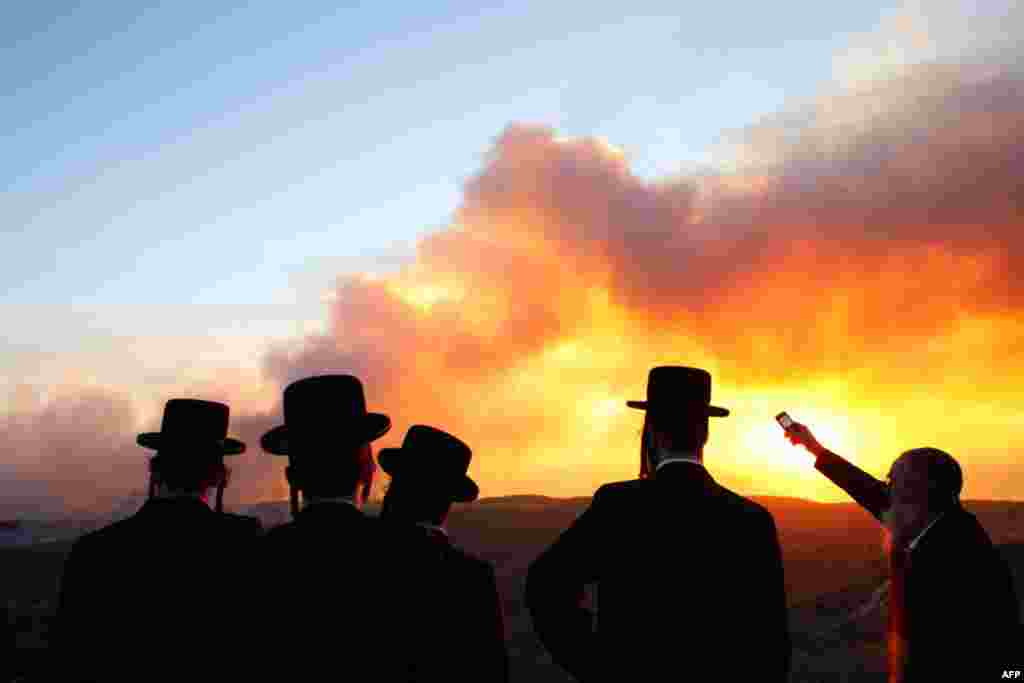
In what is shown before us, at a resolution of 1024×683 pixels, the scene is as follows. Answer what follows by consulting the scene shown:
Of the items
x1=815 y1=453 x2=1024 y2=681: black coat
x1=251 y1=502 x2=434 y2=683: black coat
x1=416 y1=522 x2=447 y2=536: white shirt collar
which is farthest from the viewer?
x1=815 y1=453 x2=1024 y2=681: black coat

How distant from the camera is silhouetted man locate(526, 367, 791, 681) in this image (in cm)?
425

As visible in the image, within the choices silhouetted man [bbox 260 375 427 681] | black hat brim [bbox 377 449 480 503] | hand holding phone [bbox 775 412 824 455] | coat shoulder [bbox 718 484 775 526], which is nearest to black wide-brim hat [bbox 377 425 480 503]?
black hat brim [bbox 377 449 480 503]

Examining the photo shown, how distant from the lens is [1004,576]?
519cm

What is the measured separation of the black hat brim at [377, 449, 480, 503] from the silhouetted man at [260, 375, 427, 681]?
67 centimetres

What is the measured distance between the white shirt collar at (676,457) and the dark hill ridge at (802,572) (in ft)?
43.6

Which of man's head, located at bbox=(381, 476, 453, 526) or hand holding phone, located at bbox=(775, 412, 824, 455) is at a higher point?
hand holding phone, located at bbox=(775, 412, 824, 455)

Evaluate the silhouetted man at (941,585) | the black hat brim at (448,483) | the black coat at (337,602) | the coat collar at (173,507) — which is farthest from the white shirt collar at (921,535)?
the coat collar at (173,507)

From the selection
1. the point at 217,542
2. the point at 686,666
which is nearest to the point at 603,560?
the point at 686,666

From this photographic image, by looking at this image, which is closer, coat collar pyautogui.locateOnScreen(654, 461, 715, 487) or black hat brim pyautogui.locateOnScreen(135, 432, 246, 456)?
coat collar pyautogui.locateOnScreen(654, 461, 715, 487)

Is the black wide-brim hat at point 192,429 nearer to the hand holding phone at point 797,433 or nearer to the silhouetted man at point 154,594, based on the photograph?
the silhouetted man at point 154,594

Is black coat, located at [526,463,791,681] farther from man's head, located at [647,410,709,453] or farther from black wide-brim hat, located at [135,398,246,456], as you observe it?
black wide-brim hat, located at [135,398,246,456]

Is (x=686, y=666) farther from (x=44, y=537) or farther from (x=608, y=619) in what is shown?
(x=44, y=537)

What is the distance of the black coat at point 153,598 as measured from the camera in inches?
178

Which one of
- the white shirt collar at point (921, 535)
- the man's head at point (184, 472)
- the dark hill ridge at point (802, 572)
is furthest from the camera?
the dark hill ridge at point (802, 572)
